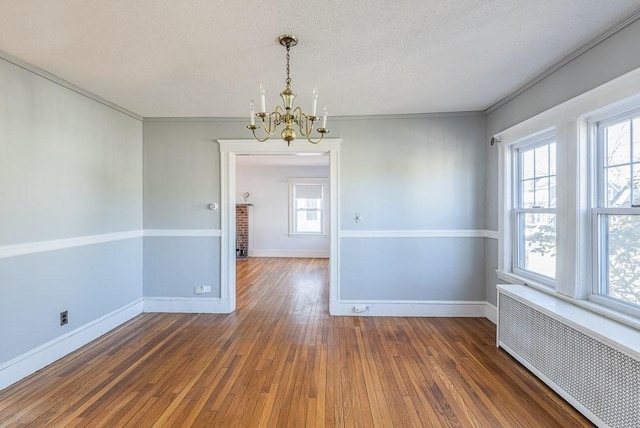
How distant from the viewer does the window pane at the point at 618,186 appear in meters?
2.10

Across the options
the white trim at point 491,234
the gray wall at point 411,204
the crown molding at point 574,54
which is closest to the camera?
the crown molding at point 574,54

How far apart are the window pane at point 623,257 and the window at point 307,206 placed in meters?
6.72

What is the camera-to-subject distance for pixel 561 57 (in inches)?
95.8

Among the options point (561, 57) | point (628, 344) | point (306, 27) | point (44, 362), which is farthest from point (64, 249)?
point (561, 57)

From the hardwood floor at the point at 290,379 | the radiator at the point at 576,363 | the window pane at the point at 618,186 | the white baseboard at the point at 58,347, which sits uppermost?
the window pane at the point at 618,186

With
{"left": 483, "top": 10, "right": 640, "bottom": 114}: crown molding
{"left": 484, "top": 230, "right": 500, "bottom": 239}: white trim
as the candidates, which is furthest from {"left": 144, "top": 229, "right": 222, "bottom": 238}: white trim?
→ {"left": 483, "top": 10, "right": 640, "bottom": 114}: crown molding

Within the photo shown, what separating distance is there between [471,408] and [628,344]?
97 cm

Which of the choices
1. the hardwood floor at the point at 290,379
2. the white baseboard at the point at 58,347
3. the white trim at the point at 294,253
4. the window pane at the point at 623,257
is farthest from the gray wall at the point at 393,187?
the white trim at the point at 294,253

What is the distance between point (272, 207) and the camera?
8773 millimetres

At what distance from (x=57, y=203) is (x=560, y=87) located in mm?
4342

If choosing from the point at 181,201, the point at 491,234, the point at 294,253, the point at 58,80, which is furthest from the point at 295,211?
the point at 58,80

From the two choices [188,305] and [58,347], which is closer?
[58,347]

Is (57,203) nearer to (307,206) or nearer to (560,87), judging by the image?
(560,87)

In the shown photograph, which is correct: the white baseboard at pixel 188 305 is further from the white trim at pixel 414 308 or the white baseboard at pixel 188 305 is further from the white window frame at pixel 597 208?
the white window frame at pixel 597 208
